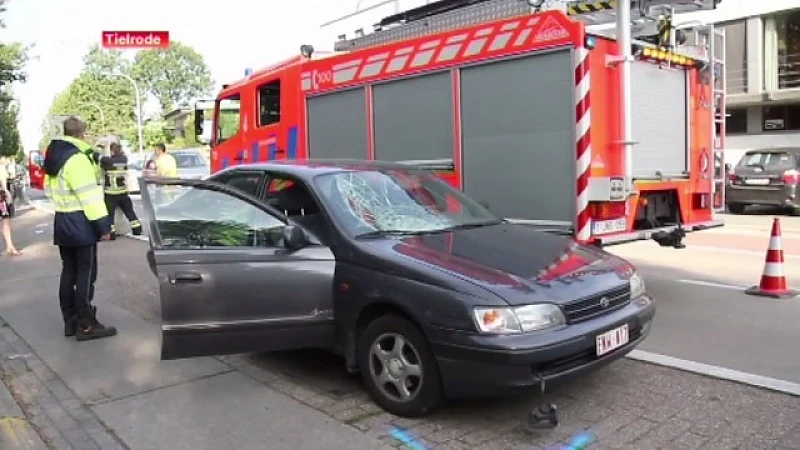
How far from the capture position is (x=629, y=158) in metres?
6.50

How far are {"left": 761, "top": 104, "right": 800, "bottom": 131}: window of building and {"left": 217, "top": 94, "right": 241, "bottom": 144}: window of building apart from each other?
21.9 m

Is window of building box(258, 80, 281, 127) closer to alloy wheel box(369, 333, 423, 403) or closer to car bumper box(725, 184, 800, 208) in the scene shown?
alloy wheel box(369, 333, 423, 403)

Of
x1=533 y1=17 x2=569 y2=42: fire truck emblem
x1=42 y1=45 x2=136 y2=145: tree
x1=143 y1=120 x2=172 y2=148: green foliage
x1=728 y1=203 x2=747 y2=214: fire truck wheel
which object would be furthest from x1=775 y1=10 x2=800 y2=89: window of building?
x1=42 y1=45 x2=136 y2=145: tree

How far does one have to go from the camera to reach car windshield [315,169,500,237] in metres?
4.70

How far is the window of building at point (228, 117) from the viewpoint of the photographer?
1084 centimetres

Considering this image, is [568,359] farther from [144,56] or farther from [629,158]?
[144,56]

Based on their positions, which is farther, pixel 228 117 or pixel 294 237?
pixel 228 117

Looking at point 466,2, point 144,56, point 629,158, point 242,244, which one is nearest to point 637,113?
point 629,158

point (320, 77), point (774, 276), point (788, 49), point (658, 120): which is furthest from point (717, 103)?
point (788, 49)

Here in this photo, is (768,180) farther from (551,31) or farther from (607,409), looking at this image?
(607,409)

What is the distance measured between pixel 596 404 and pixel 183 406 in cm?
253

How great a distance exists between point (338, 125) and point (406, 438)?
531cm

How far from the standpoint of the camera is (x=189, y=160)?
1920 cm
